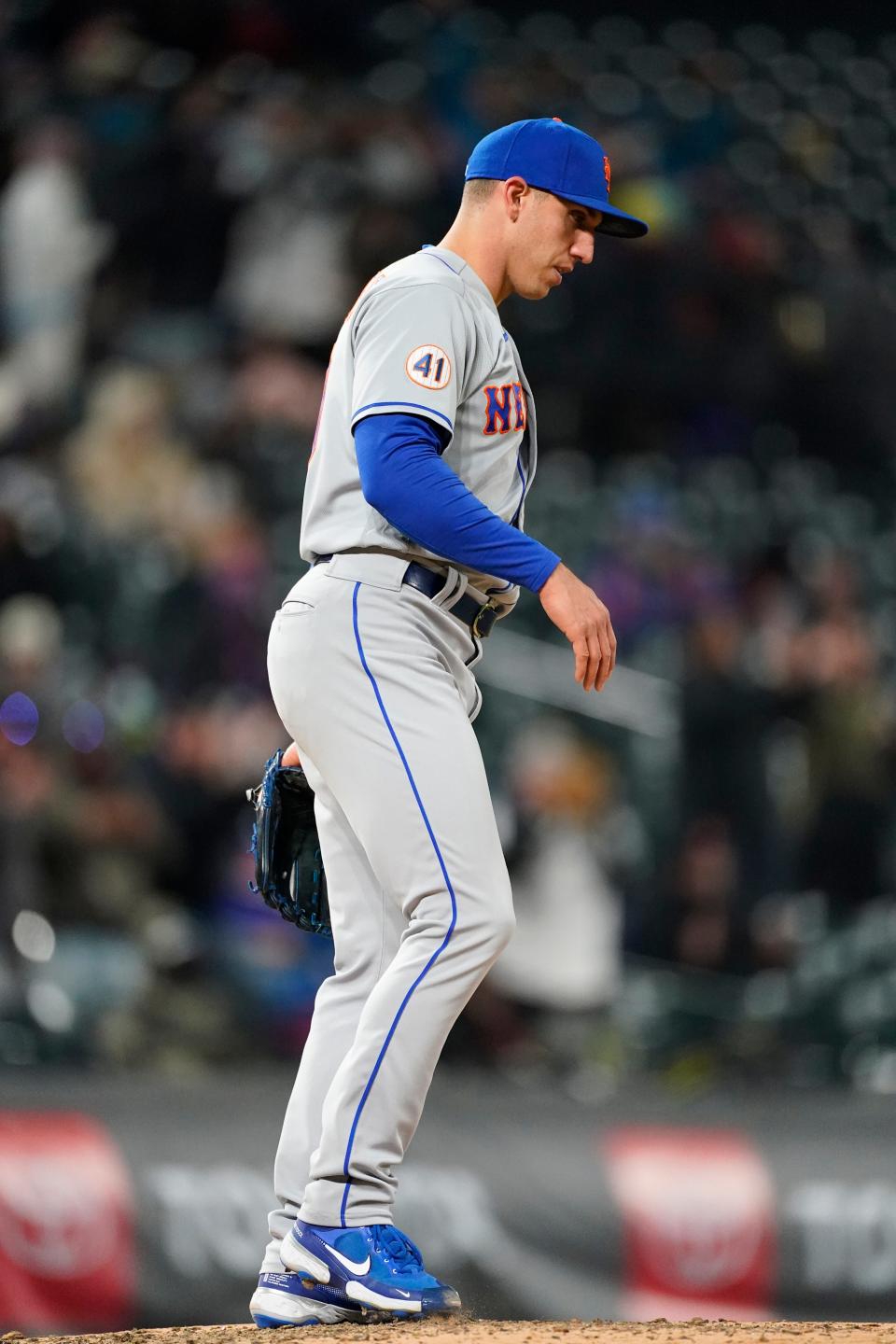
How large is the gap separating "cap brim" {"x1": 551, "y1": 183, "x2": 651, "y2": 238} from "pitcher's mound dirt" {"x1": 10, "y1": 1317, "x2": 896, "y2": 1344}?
1.51 metres

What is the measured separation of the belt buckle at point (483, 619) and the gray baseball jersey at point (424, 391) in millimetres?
26

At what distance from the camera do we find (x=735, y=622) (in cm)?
579

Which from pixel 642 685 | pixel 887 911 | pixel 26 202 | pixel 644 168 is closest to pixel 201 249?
pixel 26 202

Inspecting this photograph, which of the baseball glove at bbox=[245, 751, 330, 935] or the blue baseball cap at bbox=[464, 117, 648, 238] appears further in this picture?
the baseball glove at bbox=[245, 751, 330, 935]

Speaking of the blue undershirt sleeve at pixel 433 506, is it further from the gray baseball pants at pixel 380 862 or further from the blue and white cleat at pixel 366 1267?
the blue and white cleat at pixel 366 1267

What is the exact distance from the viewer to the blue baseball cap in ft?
7.86

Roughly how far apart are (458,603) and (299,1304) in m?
0.96

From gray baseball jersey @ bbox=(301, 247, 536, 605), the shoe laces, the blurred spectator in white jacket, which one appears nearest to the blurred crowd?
the blurred spectator in white jacket

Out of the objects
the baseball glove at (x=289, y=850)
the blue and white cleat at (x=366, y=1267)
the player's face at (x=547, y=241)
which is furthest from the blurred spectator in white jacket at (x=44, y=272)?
the blue and white cleat at (x=366, y=1267)

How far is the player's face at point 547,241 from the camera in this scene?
2416mm

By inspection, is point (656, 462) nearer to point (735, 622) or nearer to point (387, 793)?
point (735, 622)

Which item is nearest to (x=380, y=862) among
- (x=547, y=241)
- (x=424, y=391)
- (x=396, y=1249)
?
(x=396, y=1249)

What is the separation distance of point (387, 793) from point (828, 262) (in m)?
4.55

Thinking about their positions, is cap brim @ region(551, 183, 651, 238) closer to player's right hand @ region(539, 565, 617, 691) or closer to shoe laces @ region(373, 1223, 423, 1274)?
player's right hand @ region(539, 565, 617, 691)
